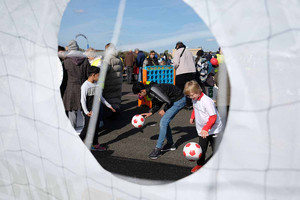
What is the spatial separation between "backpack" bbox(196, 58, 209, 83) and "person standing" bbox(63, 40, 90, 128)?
428 centimetres

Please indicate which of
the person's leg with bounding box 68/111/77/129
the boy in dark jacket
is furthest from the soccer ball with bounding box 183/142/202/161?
the person's leg with bounding box 68/111/77/129

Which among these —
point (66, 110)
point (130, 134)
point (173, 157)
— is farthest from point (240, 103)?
point (130, 134)

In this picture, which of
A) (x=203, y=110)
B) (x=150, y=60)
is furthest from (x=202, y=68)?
(x=203, y=110)

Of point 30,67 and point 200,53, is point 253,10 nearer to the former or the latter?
point 30,67

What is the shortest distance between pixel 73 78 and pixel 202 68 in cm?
459

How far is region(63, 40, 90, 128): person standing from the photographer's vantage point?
5.11 feet

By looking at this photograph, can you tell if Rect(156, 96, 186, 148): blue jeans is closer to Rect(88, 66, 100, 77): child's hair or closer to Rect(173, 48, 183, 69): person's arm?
Rect(173, 48, 183, 69): person's arm

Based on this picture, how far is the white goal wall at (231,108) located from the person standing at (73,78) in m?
0.08

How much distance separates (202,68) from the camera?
19.5ft

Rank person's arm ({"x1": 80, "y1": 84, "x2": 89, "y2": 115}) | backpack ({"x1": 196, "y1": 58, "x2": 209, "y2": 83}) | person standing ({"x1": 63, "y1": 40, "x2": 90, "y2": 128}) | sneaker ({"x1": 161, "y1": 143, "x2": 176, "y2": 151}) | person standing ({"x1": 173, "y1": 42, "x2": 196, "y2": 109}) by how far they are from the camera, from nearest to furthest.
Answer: person standing ({"x1": 63, "y1": 40, "x2": 90, "y2": 128})
person's arm ({"x1": 80, "y1": 84, "x2": 89, "y2": 115})
sneaker ({"x1": 161, "y1": 143, "x2": 176, "y2": 151})
person standing ({"x1": 173, "y1": 42, "x2": 196, "y2": 109})
backpack ({"x1": 196, "y1": 58, "x2": 209, "y2": 83})

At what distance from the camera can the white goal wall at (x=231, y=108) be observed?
0.97 metres

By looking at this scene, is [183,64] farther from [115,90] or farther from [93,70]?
[93,70]

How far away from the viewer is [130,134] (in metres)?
4.16

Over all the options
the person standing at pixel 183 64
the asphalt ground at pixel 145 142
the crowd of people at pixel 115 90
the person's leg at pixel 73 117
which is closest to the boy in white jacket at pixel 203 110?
the crowd of people at pixel 115 90
